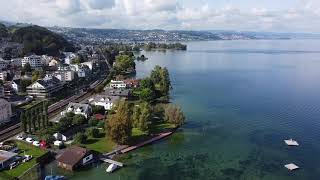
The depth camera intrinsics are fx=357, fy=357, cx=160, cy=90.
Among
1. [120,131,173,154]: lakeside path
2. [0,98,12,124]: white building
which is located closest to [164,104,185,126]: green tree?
[120,131,173,154]: lakeside path

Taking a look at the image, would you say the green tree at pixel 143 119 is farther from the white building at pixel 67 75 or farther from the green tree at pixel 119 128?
the white building at pixel 67 75

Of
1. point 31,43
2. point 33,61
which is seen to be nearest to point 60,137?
point 33,61

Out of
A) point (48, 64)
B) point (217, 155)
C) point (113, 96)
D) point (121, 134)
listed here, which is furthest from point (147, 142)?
point (48, 64)

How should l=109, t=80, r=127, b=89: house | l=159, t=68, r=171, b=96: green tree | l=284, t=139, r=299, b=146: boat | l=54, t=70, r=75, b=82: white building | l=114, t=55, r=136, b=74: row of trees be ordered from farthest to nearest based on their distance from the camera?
1. l=114, t=55, r=136, b=74: row of trees
2. l=54, t=70, r=75, b=82: white building
3. l=109, t=80, r=127, b=89: house
4. l=159, t=68, r=171, b=96: green tree
5. l=284, t=139, r=299, b=146: boat

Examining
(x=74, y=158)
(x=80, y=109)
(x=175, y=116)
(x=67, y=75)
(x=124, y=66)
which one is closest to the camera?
(x=74, y=158)

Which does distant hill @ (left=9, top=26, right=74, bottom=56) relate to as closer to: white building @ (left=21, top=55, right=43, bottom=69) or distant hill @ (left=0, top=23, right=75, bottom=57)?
distant hill @ (left=0, top=23, right=75, bottom=57)

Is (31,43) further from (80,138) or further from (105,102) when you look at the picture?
(80,138)

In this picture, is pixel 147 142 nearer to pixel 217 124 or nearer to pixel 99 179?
pixel 99 179
